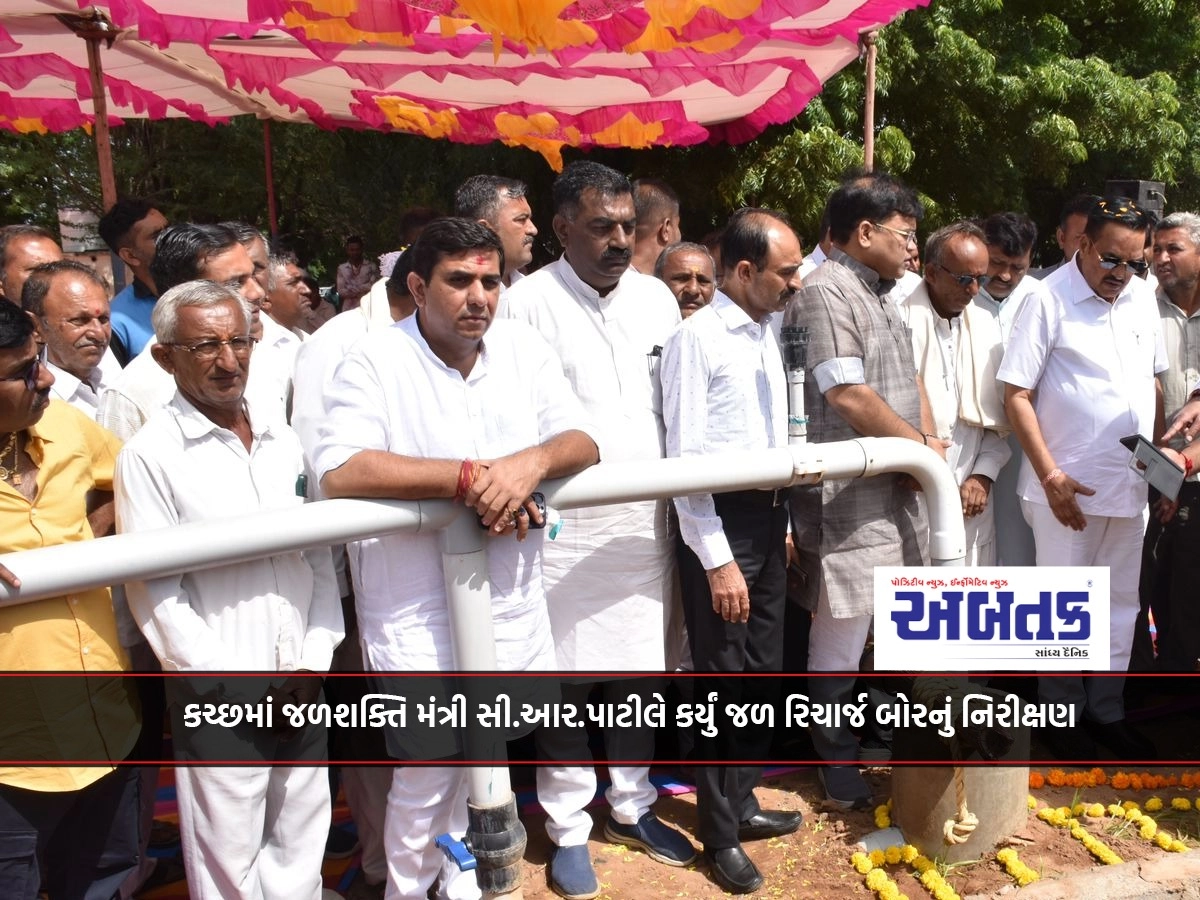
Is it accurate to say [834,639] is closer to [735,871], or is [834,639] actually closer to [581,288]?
[735,871]

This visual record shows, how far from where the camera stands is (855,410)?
10.6ft

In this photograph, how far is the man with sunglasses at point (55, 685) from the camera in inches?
86.0

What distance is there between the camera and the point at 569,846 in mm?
3037

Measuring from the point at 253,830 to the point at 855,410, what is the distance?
→ 199 centimetres

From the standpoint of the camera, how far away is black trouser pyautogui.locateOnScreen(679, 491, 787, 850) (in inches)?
121

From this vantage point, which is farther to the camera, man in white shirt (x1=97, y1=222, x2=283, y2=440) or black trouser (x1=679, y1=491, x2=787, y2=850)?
black trouser (x1=679, y1=491, x2=787, y2=850)

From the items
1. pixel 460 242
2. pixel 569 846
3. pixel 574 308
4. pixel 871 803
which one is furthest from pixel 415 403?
pixel 871 803

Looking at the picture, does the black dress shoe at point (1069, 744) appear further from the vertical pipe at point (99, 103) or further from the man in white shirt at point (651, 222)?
the vertical pipe at point (99, 103)

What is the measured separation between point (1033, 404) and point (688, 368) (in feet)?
5.31

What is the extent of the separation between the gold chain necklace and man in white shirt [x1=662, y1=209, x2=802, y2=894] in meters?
1.62

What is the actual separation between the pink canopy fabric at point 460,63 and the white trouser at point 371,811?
2763 millimetres

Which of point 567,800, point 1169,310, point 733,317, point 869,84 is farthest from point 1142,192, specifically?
point 567,800

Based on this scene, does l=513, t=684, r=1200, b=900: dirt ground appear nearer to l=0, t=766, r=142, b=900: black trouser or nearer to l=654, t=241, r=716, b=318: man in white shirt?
l=0, t=766, r=142, b=900: black trouser

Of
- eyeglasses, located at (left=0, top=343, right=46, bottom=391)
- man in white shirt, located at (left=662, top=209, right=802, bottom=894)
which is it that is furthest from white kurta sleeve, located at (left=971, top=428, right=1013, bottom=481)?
eyeglasses, located at (left=0, top=343, right=46, bottom=391)
